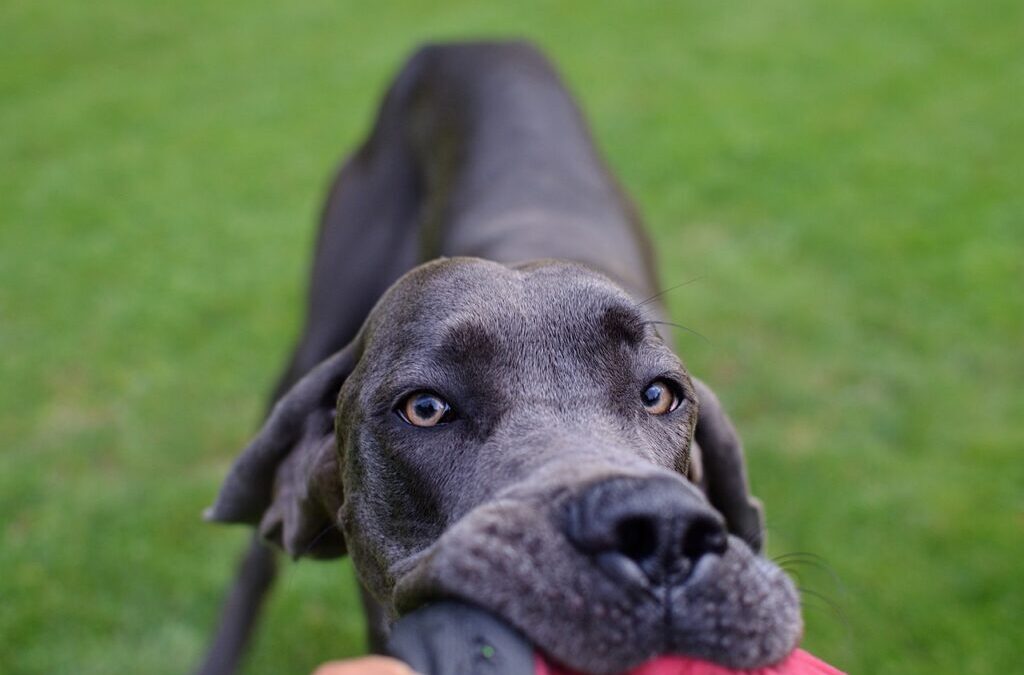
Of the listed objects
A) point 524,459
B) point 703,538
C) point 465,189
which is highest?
point 703,538

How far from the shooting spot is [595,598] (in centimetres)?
204

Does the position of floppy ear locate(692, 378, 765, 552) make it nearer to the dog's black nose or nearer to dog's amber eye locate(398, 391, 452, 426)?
dog's amber eye locate(398, 391, 452, 426)

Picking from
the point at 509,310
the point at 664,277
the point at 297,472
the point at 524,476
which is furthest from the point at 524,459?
the point at 664,277

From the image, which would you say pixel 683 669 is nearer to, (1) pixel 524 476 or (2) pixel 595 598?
(2) pixel 595 598

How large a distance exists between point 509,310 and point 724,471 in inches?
43.4

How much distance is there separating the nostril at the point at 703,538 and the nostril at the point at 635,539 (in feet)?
0.23

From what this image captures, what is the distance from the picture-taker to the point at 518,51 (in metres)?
5.66

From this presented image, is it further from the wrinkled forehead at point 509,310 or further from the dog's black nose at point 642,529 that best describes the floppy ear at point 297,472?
the dog's black nose at point 642,529

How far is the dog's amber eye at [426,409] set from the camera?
2736mm

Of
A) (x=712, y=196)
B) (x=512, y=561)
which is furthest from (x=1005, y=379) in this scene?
(x=512, y=561)

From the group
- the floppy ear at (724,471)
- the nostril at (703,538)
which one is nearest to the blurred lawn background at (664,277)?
the floppy ear at (724,471)

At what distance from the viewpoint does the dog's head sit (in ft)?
6.77

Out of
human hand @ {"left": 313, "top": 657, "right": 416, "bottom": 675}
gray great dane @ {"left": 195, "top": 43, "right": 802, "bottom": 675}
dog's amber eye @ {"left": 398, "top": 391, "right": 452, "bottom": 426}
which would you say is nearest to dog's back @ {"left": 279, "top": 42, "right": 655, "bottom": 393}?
gray great dane @ {"left": 195, "top": 43, "right": 802, "bottom": 675}

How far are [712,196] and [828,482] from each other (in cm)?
305
